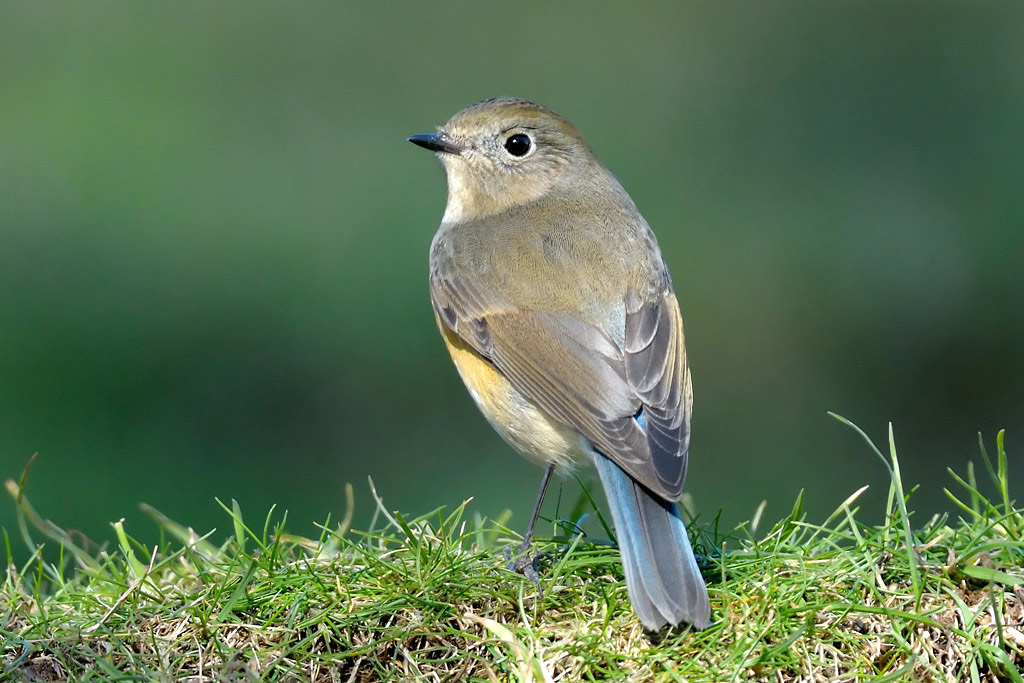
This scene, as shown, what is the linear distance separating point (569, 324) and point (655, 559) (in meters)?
1.07

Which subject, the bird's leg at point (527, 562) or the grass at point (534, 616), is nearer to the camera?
the grass at point (534, 616)

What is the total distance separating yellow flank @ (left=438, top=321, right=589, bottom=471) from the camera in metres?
3.95

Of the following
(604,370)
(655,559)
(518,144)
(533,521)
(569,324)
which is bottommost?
(533,521)

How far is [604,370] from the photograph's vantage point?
385 centimetres

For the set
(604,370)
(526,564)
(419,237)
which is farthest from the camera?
(419,237)

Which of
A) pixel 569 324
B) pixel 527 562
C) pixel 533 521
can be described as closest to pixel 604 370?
pixel 569 324

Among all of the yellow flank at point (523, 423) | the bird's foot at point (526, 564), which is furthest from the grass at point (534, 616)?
the yellow flank at point (523, 423)

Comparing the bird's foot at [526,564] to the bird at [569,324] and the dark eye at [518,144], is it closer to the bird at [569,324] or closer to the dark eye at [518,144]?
the bird at [569,324]

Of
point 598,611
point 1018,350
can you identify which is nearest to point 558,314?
point 598,611

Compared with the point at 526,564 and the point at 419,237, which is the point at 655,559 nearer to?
the point at 526,564

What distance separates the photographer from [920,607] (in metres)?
3.10

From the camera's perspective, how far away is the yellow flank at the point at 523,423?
12.9 feet

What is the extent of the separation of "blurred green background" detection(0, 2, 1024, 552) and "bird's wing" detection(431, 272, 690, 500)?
6.53 feet

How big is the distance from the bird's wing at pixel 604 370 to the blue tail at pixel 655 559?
0.23 feet
